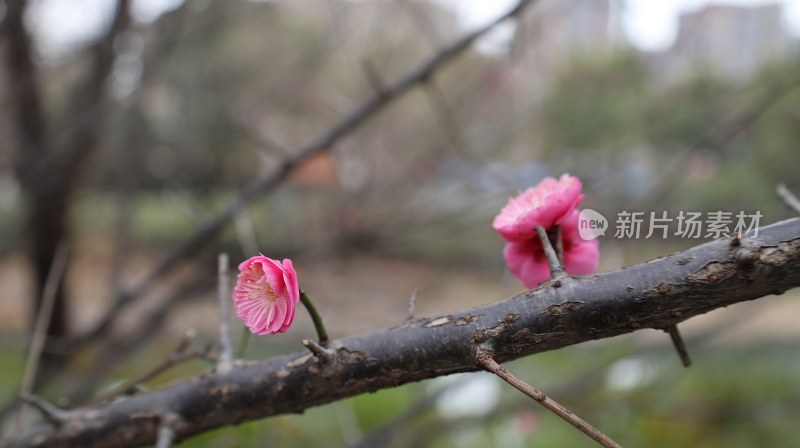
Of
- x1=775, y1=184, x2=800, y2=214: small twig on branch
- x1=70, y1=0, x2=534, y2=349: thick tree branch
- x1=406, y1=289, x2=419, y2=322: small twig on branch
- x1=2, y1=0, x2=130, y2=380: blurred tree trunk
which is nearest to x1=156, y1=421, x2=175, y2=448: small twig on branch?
x1=406, y1=289, x2=419, y2=322: small twig on branch

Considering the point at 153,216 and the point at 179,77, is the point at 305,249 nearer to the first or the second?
the point at 179,77

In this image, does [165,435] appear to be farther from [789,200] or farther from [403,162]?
[403,162]

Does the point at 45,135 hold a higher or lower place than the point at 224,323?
higher

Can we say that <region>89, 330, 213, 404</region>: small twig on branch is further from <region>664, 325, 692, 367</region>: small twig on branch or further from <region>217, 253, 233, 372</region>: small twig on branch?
<region>664, 325, 692, 367</region>: small twig on branch

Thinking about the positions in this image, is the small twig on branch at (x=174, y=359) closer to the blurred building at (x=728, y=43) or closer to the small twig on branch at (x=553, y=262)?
the small twig on branch at (x=553, y=262)

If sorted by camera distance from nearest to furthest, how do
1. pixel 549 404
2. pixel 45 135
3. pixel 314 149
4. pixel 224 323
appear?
1. pixel 549 404
2. pixel 224 323
3. pixel 314 149
4. pixel 45 135

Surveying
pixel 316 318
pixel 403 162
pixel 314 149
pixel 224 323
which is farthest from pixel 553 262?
pixel 403 162

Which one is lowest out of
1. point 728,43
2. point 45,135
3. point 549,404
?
point 549,404

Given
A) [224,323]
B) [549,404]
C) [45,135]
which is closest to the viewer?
[549,404]
